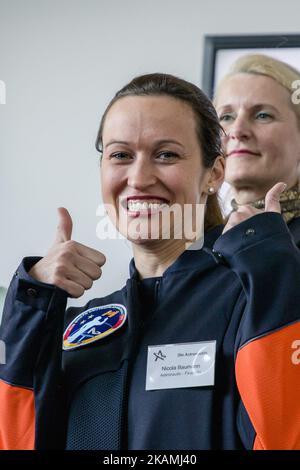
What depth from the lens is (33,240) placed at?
202cm

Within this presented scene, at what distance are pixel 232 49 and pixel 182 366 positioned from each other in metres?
1.27

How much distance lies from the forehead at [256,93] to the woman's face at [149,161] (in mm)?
413

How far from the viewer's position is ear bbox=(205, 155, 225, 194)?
1180mm

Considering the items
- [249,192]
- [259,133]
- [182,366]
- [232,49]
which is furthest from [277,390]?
[232,49]

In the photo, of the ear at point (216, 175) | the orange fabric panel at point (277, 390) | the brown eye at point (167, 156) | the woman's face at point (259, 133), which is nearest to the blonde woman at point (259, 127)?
the woman's face at point (259, 133)

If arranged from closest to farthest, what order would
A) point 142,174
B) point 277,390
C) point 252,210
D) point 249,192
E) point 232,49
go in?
point 277,390 < point 252,210 < point 142,174 < point 249,192 < point 232,49

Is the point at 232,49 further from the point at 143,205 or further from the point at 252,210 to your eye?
the point at 252,210

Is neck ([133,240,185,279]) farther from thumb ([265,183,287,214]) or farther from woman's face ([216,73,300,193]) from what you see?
woman's face ([216,73,300,193])

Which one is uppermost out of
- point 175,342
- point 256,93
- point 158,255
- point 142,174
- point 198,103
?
point 256,93

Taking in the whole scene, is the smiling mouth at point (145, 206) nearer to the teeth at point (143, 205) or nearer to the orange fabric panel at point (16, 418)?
the teeth at point (143, 205)

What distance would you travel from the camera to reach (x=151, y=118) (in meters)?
1.11

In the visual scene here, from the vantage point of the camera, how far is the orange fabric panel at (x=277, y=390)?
2.78ft

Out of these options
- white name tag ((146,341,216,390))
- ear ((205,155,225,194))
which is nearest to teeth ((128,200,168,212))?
ear ((205,155,225,194))

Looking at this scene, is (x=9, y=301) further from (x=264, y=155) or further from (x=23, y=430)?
(x=264, y=155)
